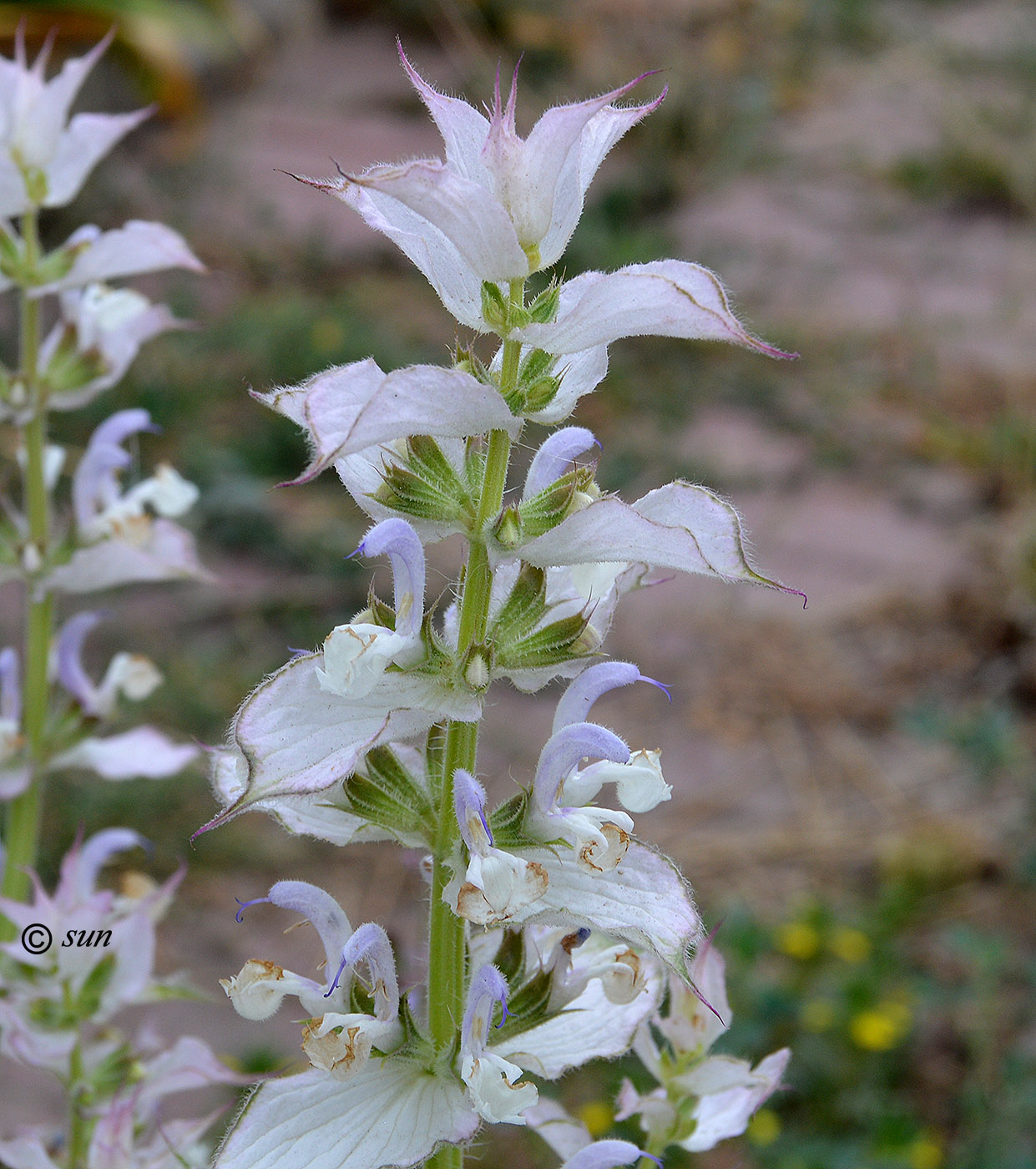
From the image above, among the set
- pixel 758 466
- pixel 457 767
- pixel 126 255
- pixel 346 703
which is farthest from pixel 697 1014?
pixel 758 466

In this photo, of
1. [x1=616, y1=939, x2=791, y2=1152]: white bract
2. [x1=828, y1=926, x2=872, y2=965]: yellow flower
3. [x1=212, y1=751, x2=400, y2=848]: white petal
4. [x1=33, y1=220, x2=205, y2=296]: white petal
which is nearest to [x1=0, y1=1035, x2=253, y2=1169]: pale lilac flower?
[x1=212, y1=751, x2=400, y2=848]: white petal

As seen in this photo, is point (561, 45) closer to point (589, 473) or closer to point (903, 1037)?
point (903, 1037)

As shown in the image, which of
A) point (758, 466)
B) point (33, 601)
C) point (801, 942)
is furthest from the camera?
point (758, 466)

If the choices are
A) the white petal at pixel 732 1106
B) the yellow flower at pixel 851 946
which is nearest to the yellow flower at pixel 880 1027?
the yellow flower at pixel 851 946

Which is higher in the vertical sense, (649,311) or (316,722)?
(649,311)

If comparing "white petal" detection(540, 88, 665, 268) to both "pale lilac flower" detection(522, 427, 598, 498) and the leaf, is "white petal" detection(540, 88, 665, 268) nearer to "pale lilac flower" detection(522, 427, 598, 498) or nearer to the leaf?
"pale lilac flower" detection(522, 427, 598, 498)

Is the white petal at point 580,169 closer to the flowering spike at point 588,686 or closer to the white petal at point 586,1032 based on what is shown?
the flowering spike at point 588,686

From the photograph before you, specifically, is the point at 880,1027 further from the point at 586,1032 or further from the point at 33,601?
the point at 33,601
